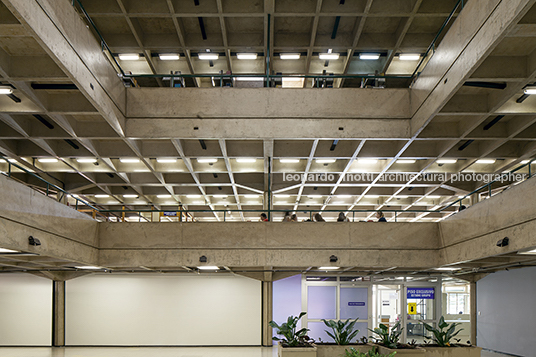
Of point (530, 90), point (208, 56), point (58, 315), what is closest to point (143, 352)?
point (58, 315)

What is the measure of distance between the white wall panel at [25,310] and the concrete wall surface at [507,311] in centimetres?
2079

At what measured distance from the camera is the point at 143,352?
21.7m

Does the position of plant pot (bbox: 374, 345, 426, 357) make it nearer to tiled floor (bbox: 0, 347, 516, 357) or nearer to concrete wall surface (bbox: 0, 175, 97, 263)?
tiled floor (bbox: 0, 347, 516, 357)

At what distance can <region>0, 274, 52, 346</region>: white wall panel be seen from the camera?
24.1 meters

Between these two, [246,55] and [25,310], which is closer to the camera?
[246,55]

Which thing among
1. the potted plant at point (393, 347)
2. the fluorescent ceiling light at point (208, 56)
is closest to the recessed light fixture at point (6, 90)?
the fluorescent ceiling light at point (208, 56)

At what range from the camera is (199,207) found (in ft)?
92.3

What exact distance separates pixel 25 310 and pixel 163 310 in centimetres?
666

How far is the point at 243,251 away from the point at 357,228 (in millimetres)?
4010

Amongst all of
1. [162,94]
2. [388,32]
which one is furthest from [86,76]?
[388,32]

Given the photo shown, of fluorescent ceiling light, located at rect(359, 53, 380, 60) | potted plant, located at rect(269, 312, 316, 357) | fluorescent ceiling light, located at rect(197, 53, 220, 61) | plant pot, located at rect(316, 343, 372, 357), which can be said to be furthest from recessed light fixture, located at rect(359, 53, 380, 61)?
plant pot, located at rect(316, 343, 372, 357)

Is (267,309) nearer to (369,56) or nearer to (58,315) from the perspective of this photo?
(58,315)

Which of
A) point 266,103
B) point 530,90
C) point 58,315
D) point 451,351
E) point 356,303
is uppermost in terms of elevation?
point 266,103

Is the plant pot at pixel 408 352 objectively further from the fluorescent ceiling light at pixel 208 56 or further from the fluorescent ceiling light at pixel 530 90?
the fluorescent ceiling light at pixel 208 56
